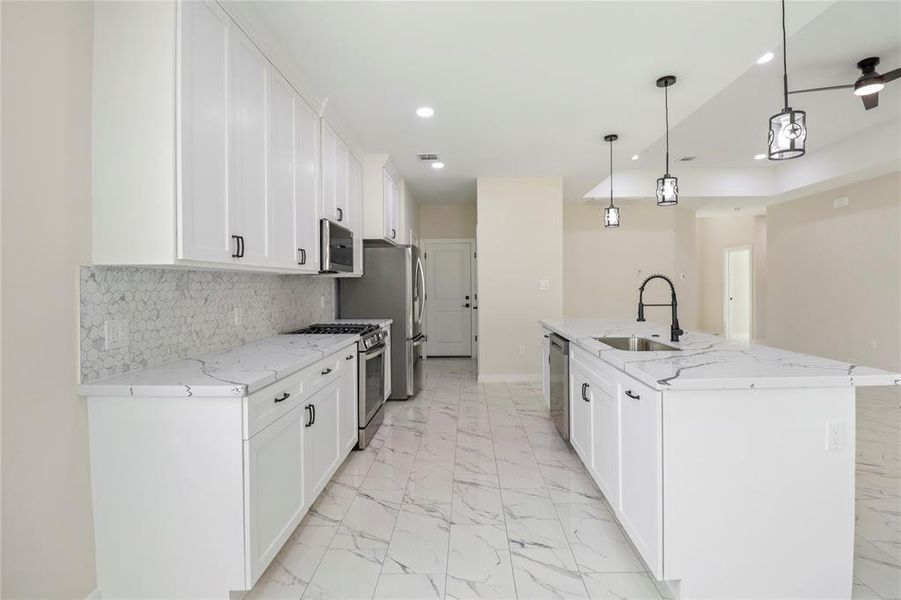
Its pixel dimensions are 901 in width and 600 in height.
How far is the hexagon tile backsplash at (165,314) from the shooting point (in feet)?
5.24

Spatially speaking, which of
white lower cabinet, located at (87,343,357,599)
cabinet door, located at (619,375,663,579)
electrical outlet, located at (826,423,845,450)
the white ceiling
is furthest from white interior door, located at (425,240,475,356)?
electrical outlet, located at (826,423,845,450)

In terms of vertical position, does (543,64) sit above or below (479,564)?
above

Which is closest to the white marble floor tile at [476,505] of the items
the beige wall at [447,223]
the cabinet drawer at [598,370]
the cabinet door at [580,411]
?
the cabinet door at [580,411]

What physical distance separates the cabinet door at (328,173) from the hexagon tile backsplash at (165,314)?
650mm

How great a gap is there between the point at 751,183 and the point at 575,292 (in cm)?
299

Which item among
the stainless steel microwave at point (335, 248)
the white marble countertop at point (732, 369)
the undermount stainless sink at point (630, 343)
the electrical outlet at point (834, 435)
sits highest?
the stainless steel microwave at point (335, 248)

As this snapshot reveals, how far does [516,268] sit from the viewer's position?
544 centimetres

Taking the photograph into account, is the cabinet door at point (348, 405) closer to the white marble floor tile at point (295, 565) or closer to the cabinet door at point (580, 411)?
the white marble floor tile at point (295, 565)

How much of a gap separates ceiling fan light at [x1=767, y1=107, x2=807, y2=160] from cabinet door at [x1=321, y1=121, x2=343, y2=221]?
8.68ft

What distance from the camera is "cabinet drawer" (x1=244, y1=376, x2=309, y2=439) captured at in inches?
61.2

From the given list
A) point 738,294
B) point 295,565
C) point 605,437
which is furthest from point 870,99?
point 738,294

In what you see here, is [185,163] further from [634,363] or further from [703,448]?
[703,448]

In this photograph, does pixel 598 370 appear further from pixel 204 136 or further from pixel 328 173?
pixel 328 173

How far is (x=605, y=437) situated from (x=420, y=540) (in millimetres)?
1046
